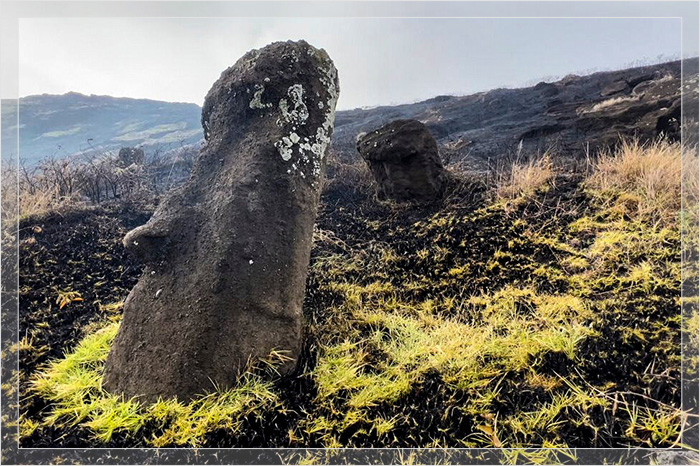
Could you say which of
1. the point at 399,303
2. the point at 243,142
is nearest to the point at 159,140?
the point at 243,142

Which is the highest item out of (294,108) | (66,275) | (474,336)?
(294,108)

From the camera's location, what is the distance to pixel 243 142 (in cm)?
165

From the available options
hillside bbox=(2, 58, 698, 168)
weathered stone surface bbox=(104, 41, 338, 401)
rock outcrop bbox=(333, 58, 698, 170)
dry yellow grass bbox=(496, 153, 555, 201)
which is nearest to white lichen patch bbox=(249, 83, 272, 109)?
weathered stone surface bbox=(104, 41, 338, 401)

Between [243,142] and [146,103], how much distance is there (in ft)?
2.48

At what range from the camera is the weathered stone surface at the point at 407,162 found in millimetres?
2408

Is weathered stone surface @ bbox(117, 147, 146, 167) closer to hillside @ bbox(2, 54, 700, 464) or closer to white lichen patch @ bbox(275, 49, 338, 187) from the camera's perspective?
hillside @ bbox(2, 54, 700, 464)

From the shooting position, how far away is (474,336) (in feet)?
5.49

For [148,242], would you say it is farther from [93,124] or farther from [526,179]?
[526,179]

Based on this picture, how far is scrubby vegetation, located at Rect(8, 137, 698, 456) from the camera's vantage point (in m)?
1.44

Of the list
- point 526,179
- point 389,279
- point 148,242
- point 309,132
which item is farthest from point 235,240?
point 526,179

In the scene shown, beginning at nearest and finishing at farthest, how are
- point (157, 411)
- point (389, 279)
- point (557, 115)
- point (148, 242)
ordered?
point (157, 411)
point (148, 242)
point (389, 279)
point (557, 115)

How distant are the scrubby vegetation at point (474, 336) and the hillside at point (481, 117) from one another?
0.63 ft

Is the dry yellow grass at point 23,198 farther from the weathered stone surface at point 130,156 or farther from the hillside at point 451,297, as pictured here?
the weathered stone surface at point 130,156

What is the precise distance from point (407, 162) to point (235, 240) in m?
1.30
